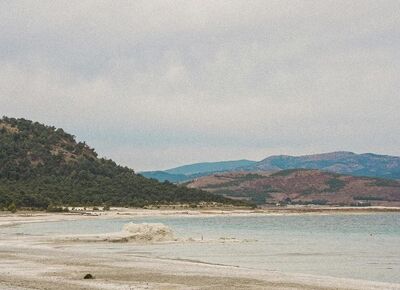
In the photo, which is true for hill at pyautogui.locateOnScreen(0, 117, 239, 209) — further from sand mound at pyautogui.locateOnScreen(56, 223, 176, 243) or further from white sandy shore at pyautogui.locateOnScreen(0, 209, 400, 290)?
white sandy shore at pyautogui.locateOnScreen(0, 209, 400, 290)

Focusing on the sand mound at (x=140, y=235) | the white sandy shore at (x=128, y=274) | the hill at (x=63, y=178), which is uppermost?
the hill at (x=63, y=178)

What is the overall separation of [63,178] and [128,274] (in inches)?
5554

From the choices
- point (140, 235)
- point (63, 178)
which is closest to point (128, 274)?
point (140, 235)

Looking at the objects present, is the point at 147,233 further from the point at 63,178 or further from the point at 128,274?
the point at 63,178

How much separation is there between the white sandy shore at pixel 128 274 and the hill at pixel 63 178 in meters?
99.1

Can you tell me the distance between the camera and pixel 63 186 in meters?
164

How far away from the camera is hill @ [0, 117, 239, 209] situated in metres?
158

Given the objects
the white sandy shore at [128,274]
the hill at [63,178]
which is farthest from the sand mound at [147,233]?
the hill at [63,178]

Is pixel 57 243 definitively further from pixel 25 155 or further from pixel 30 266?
pixel 25 155

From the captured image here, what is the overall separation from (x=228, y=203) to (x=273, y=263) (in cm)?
14925

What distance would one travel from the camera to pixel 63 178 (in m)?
173

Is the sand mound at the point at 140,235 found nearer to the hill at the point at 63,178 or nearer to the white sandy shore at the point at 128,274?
the white sandy shore at the point at 128,274

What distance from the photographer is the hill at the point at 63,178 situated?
520 feet

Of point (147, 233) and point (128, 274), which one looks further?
point (147, 233)
